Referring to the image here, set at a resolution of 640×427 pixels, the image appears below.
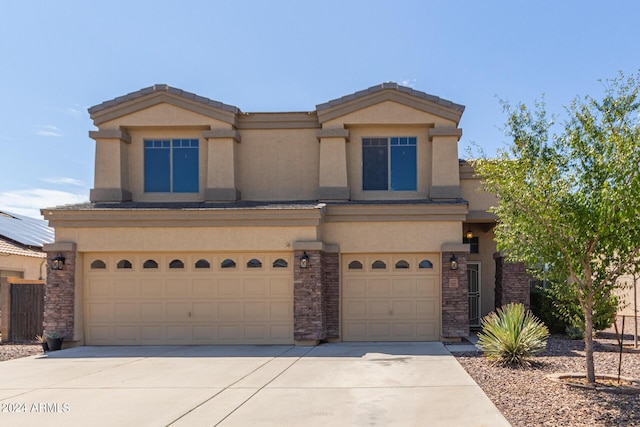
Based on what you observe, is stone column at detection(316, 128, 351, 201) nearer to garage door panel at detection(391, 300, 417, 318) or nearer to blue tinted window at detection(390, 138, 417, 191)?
blue tinted window at detection(390, 138, 417, 191)

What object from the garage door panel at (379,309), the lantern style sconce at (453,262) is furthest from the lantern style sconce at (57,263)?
the lantern style sconce at (453,262)

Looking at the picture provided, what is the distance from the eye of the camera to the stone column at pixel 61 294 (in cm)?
1493

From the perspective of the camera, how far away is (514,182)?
30.0ft

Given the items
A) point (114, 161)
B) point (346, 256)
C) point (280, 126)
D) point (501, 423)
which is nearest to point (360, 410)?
point (501, 423)

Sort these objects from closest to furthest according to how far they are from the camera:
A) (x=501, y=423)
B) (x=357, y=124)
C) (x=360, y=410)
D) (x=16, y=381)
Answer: (x=501, y=423) → (x=360, y=410) → (x=16, y=381) → (x=357, y=124)

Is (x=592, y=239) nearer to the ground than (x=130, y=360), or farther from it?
farther from it

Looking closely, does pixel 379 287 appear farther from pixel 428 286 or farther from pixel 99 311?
pixel 99 311

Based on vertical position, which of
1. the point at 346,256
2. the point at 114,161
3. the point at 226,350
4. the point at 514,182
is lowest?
the point at 226,350

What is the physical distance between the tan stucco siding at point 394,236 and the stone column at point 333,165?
1.11m

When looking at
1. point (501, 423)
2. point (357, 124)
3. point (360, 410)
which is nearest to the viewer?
point (501, 423)

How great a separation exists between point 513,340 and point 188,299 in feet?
27.7

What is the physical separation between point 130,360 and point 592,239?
10.0 m

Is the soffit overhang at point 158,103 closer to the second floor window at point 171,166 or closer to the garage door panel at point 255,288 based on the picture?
the second floor window at point 171,166

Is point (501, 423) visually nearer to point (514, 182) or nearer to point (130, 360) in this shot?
point (514, 182)
